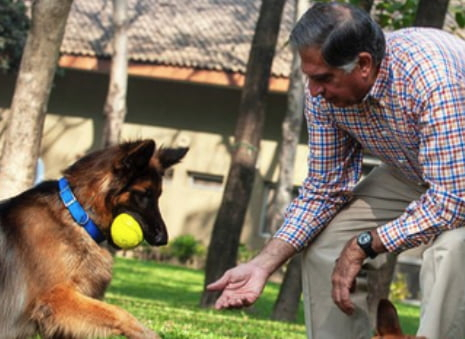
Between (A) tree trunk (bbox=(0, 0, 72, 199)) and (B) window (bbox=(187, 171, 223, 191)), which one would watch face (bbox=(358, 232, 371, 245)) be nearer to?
(A) tree trunk (bbox=(0, 0, 72, 199))

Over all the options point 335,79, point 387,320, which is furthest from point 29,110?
point 387,320

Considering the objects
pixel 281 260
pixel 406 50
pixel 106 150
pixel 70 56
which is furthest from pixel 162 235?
pixel 70 56

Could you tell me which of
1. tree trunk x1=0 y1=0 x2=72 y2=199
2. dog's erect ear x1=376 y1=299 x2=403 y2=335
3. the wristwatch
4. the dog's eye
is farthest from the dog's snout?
tree trunk x1=0 y1=0 x2=72 y2=199

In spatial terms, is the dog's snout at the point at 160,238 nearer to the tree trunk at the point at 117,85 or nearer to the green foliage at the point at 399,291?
the tree trunk at the point at 117,85

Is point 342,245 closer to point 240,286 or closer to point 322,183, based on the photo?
point 322,183

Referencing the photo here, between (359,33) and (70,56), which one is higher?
(359,33)

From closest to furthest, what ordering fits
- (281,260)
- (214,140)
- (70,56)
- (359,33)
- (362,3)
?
1. (359,33)
2. (281,260)
3. (362,3)
4. (70,56)
5. (214,140)

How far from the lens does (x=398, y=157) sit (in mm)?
5887

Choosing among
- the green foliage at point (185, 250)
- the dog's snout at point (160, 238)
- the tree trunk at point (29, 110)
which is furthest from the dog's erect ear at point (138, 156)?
the green foliage at point (185, 250)

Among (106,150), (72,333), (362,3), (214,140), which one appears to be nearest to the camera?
(72,333)

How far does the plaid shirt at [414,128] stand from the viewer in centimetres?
525

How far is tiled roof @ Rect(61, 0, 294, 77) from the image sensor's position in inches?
1038

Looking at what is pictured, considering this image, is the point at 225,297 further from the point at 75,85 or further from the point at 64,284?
the point at 75,85

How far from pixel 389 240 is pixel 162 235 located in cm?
209
